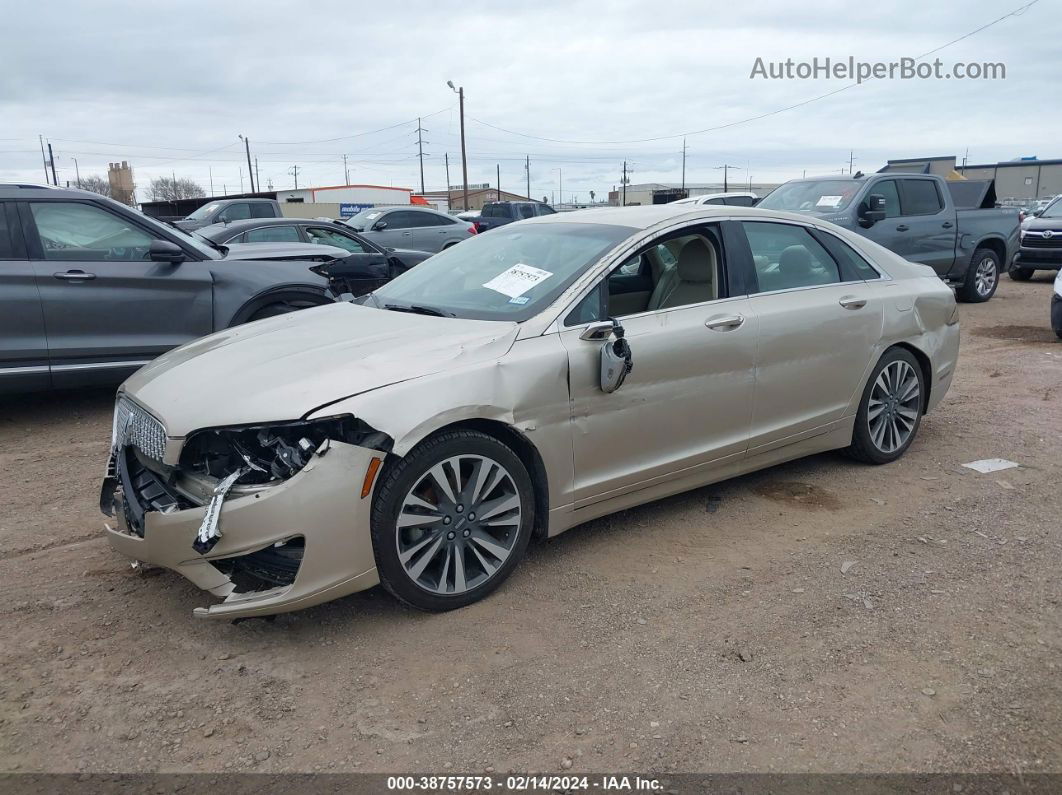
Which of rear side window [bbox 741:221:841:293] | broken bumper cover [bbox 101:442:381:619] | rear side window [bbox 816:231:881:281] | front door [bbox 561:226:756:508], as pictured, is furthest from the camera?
Result: rear side window [bbox 816:231:881:281]

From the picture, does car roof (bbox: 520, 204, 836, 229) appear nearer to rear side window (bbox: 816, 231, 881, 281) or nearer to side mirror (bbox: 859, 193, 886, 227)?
rear side window (bbox: 816, 231, 881, 281)

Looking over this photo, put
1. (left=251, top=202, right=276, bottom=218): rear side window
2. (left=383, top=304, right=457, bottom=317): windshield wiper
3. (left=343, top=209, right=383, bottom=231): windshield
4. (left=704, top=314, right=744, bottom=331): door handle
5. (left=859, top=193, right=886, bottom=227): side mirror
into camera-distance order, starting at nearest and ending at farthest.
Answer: (left=383, top=304, right=457, bottom=317): windshield wiper → (left=704, top=314, right=744, bottom=331): door handle → (left=859, top=193, right=886, bottom=227): side mirror → (left=251, top=202, right=276, bottom=218): rear side window → (left=343, top=209, right=383, bottom=231): windshield

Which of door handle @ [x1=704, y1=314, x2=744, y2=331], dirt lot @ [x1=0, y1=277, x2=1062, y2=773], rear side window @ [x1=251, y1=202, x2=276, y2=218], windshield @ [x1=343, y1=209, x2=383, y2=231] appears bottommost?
dirt lot @ [x1=0, y1=277, x2=1062, y2=773]

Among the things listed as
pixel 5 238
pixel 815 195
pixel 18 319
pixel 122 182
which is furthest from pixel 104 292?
pixel 122 182

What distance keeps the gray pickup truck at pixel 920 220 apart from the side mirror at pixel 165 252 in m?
7.61

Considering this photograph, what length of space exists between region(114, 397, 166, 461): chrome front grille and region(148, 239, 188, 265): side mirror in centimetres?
275

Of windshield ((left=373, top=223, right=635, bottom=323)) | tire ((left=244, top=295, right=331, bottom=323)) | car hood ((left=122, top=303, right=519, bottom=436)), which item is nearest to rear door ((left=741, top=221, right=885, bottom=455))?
windshield ((left=373, top=223, right=635, bottom=323))

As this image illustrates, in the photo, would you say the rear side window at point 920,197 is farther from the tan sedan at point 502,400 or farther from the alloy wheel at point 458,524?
the alloy wheel at point 458,524

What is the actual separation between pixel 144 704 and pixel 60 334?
393 cm

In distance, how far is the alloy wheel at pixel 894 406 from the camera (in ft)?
16.5

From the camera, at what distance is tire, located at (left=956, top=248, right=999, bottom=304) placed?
41.1 feet

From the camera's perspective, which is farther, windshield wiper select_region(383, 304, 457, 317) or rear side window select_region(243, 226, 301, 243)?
rear side window select_region(243, 226, 301, 243)

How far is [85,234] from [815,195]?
893 cm

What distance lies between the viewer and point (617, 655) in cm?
316
